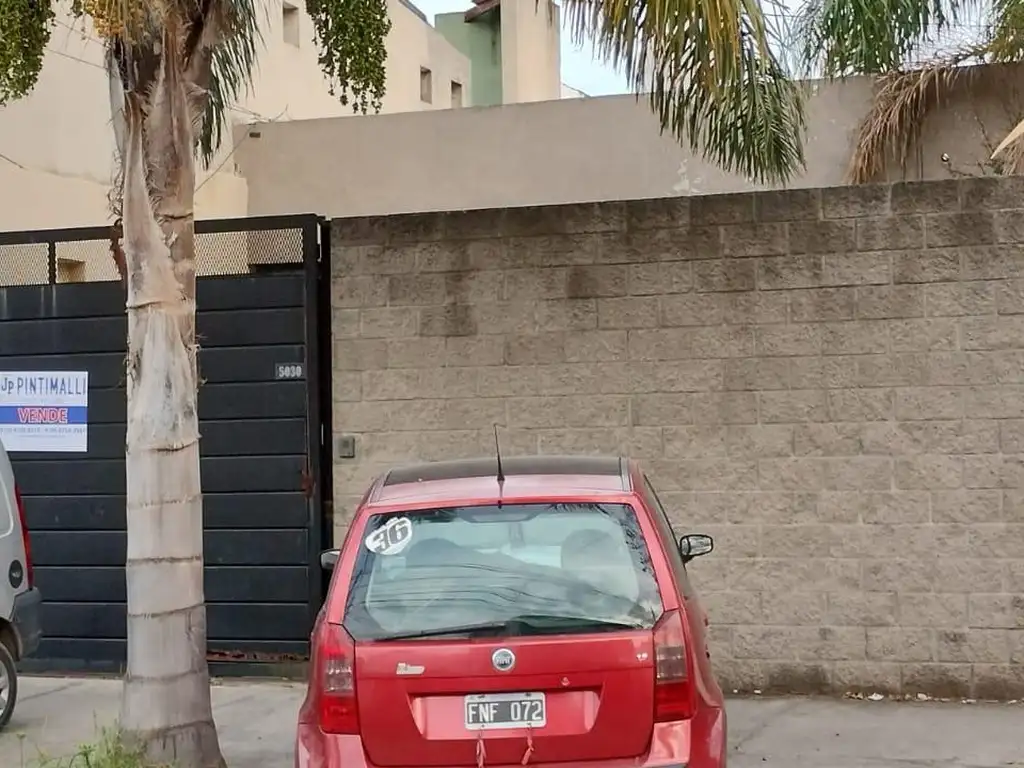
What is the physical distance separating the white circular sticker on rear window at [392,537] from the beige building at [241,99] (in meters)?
2.86

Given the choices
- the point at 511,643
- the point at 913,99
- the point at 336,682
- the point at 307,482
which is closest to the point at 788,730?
the point at 511,643

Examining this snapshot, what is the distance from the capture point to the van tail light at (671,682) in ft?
13.7

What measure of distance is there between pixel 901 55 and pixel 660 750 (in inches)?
368

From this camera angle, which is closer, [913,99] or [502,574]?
[502,574]

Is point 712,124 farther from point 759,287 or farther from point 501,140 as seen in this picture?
point 501,140

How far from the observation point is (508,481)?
4.71 m

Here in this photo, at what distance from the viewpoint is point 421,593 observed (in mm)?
4402

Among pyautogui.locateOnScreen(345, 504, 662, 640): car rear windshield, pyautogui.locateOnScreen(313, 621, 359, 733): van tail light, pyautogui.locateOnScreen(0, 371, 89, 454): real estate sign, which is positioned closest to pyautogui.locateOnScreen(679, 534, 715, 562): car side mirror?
pyautogui.locateOnScreen(345, 504, 662, 640): car rear windshield

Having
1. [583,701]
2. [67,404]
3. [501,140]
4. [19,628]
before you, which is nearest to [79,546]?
[67,404]

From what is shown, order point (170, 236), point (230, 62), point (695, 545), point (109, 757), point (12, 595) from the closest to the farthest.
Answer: point (109, 757)
point (170, 236)
point (695, 545)
point (12, 595)
point (230, 62)

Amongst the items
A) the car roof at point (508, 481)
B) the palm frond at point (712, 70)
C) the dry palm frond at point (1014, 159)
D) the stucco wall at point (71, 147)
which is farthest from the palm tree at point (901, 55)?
the car roof at point (508, 481)

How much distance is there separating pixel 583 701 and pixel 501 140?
1070 cm

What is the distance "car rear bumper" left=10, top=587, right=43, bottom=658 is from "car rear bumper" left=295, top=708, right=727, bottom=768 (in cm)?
354

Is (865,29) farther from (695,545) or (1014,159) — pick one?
(695,545)
